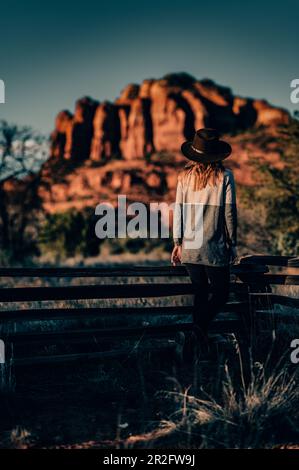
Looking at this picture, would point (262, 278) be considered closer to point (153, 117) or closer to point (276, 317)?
point (276, 317)

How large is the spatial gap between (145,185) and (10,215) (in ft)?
192

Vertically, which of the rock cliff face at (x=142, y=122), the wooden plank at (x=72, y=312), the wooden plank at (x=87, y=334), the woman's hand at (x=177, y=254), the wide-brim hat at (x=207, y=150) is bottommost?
the wooden plank at (x=87, y=334)

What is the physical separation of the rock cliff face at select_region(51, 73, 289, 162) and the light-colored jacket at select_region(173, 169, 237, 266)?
109835mm

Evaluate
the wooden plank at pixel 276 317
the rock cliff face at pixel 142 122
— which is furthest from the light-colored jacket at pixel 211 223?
the rock cliff face at pixel 142 122

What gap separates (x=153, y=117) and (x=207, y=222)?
119m

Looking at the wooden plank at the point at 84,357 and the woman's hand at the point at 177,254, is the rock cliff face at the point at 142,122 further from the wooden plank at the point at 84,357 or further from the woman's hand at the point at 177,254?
the wooden plank at the point at 84,357

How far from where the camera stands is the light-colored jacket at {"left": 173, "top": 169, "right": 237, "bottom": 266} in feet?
15.5

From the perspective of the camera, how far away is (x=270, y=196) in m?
18.6

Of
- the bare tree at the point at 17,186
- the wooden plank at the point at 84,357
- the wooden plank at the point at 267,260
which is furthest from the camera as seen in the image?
the bare tree at the point at 17,186

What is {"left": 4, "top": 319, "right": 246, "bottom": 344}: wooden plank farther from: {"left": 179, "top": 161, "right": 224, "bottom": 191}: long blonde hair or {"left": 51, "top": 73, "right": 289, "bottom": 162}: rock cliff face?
{"left": 51, "top": 73, "right": 289, "bottom": 162}: rock cliff face

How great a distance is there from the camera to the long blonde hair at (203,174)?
15.6 feet

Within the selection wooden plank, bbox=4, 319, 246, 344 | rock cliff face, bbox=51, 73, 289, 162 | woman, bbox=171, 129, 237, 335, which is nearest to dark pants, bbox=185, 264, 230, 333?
woman, bbox=171, 129, 237, 335

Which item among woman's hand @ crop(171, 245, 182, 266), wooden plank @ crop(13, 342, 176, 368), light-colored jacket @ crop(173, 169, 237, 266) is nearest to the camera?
wooden plank @ crop(13, 342, 176, 368)

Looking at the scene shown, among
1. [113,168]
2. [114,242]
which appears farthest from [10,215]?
[113,168]
